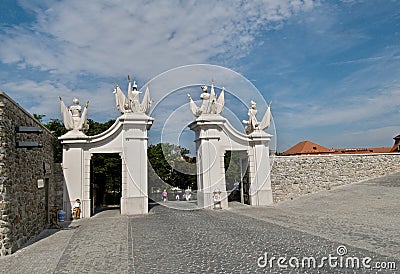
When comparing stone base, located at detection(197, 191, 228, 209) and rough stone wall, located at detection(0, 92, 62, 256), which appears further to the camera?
stone base, located at detection(197, 191, 228, 209)

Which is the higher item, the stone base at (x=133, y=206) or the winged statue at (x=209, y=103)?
the winged statue at (x=209, y=103)

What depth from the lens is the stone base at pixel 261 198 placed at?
54.2 feet

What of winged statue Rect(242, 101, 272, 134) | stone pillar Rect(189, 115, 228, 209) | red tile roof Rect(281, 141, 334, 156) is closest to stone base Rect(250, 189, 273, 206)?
stone pillar Rect(189, 115, 228, 209)

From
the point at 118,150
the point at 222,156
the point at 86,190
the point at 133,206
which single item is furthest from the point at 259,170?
the point at 86,190

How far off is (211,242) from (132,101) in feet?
28.4

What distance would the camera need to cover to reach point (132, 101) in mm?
14914

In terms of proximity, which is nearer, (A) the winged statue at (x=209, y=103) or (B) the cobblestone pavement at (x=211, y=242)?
(B) the cobblestone pavement at (x=211, y=242)

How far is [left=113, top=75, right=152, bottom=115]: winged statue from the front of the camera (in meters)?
14.9

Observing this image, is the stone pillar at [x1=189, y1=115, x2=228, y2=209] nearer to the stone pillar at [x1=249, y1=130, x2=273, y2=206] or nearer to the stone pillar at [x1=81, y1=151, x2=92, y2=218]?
the stone pillar at [x1=249, y1=130, x2=273, y2=206]

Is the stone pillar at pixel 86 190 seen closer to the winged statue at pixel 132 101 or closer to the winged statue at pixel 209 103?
the winged statue at pixel 132 101

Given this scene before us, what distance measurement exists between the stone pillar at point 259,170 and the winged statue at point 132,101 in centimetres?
526

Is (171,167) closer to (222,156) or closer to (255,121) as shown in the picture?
(222,156)

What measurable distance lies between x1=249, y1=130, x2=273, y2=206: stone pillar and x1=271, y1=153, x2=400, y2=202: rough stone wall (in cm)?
74

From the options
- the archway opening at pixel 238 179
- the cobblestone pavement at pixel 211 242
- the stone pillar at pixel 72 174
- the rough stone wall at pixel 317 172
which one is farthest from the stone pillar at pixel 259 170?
the stone pillar at pixel 72 174
